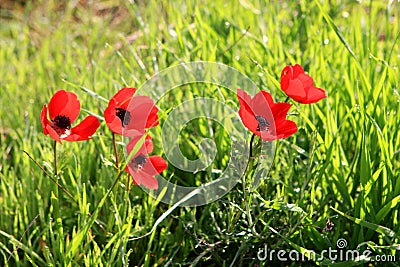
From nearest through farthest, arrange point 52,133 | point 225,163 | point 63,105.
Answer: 1. point 52,133
2. point 63,105
3. point 225,163

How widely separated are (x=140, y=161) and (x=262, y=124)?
219 millimetres

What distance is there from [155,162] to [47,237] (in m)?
0.34

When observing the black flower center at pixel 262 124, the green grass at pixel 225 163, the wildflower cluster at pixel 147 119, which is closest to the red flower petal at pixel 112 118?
the wildflower cluster at pixel 147 119

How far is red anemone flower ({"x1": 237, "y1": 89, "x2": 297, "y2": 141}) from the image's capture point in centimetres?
92

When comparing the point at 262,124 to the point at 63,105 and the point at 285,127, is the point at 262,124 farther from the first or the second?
the point at 63,105

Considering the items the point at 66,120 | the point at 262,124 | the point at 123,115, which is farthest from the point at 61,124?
the point at 262,124

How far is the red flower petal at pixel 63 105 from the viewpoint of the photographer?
3.41ft

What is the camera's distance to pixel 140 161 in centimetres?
101

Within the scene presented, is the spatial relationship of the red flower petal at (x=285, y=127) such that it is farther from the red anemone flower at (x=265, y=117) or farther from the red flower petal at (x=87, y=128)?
the red flower petal at (x=87, y=128)

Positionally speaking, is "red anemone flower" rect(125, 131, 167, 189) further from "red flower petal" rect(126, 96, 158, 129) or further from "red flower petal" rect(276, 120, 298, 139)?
"red flower petal" rect(276, 120, 298, 139)

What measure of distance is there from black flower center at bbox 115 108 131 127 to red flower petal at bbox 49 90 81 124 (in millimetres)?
96

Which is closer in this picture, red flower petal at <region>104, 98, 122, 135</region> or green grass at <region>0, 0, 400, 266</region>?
red flower petal at <region>104, 98, 122, 135</region>

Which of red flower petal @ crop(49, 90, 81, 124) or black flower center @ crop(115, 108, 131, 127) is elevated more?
red flower petal @ crop(49, 90, 81, 124)

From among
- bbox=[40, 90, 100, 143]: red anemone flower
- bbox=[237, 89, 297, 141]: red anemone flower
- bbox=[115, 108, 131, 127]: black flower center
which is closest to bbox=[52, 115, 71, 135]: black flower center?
bbox=[40, 90, 100, 143]: red anemone flower
